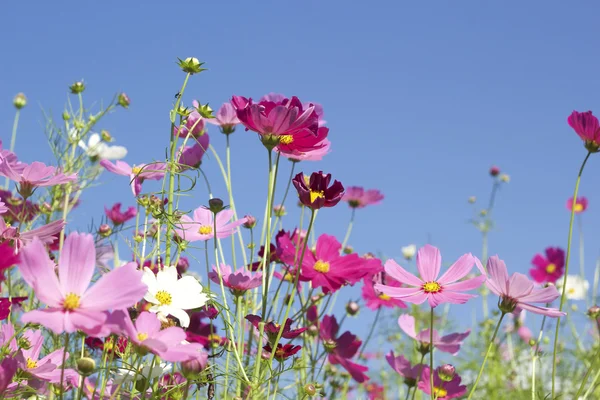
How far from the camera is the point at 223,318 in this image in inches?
37.7

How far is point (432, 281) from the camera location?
3.28 ft

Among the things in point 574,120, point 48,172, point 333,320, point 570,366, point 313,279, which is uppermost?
point 574,120

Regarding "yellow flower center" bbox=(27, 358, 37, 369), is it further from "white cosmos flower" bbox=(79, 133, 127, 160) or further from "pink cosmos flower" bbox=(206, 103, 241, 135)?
"white cosmos flower" bbox=(79, 133, 127, 160)

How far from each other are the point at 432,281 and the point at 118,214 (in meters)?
0.95

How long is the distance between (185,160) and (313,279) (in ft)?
0.92

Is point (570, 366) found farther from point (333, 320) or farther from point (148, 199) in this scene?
point (148, 199)

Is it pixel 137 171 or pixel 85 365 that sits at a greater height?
pixel 137 171

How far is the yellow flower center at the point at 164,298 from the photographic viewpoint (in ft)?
2.61

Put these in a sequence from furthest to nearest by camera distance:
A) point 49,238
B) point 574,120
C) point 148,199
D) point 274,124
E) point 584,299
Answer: point 584,299, point 574,120, point 148,199, point 274,124, point 49,238

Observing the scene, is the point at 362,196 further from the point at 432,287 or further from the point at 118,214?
the point at 432,287

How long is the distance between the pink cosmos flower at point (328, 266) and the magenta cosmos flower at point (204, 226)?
0.12 meters

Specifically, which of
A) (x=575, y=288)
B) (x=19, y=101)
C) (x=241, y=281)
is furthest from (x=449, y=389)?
(x=575, y=288)

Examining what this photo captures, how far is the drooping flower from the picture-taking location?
931 millimetres

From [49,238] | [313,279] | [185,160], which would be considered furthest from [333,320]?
[49,238]
